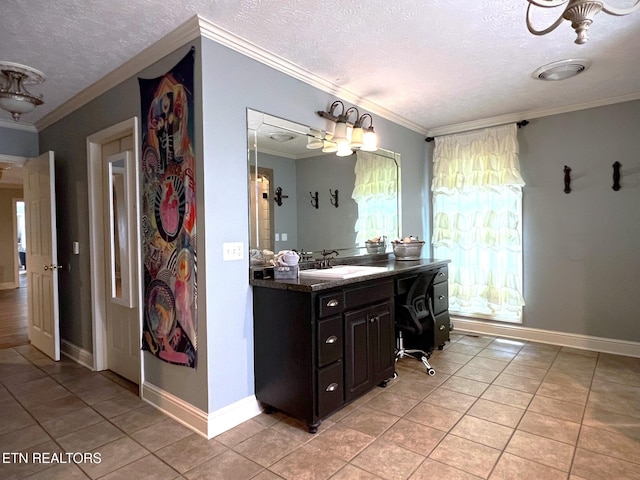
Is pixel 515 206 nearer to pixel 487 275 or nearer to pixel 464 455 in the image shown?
pixel 487 275

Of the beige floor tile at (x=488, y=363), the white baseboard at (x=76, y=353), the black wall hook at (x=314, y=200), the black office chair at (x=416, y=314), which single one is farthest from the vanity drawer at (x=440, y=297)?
the white baseboard at (x=76, y=353)

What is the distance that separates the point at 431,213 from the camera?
4605 millimetres

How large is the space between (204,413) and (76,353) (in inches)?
81.7

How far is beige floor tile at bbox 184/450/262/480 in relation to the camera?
5.87 feet

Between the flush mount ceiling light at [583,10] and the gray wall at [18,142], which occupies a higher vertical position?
the gray wall at [18,142]

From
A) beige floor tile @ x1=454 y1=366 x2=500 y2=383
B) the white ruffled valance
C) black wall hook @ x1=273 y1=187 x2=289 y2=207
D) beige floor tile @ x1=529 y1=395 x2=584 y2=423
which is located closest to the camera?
beige floor tile @ x1=529 y1=395 x2=584 y2=423

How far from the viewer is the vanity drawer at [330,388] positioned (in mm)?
2154

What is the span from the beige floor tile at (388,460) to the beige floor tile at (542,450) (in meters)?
0.54

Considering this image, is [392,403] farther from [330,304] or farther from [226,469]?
[226,469]

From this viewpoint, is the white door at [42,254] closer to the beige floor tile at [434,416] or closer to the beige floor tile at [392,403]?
the beige floor tile at [392,403]

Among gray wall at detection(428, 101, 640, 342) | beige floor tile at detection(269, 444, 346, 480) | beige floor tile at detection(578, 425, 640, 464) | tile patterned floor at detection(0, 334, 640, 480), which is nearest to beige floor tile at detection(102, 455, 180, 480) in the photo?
tile patterned floor at detection(0, 334, 640, 480)

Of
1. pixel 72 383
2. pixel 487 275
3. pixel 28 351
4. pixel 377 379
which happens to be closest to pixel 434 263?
pixel 487 275

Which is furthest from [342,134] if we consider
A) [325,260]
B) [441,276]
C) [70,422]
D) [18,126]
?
[18,126]

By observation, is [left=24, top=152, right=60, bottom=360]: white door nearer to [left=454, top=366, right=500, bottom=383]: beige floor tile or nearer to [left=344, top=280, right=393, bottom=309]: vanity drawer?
[left=344, top=280, right=393, bottom=309]: vanity drawer
